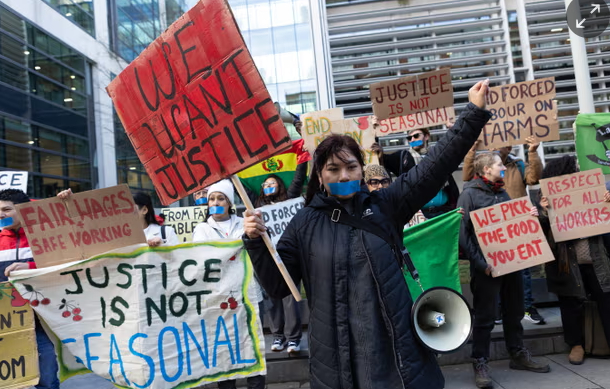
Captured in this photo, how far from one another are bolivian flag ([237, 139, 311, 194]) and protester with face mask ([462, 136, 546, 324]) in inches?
82.6

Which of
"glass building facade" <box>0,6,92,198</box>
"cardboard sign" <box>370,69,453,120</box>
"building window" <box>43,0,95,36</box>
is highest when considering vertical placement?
"building window" <box>43,0,95,36</box>

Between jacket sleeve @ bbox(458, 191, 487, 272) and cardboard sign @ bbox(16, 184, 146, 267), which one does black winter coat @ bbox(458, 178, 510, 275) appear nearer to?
jacket sleeve @ bbox(458, 191, 487, 272)

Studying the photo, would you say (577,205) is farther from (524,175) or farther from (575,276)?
(524,175)

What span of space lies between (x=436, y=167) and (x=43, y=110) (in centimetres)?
1225

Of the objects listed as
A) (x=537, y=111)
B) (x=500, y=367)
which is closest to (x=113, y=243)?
(x=500, y=367)

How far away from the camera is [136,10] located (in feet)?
51.2

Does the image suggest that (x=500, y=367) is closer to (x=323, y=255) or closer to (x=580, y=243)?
(x=580, y=243)

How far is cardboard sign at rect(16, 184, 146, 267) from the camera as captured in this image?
294cm

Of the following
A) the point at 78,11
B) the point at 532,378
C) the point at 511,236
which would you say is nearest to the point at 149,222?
the point at 511,236

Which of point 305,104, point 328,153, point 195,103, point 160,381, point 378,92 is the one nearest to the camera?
point 328,153

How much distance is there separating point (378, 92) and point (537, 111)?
172 centimetres

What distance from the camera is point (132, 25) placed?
15352 mm

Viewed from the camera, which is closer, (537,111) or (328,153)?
(328,153)

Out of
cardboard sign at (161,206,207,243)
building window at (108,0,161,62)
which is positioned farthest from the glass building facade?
cardboard sign at (161,206,207,243)
